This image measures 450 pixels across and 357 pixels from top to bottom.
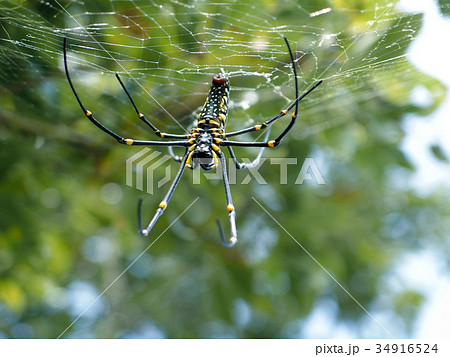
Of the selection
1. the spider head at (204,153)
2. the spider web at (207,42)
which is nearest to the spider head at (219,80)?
the spider web at (207,42)

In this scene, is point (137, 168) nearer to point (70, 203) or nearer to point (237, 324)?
point (70, 203)

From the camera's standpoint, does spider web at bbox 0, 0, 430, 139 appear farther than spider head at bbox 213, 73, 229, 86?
No

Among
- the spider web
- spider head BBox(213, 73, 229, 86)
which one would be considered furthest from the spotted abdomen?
the spider web

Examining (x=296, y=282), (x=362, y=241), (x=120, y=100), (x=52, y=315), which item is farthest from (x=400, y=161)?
(x=52, y=315)

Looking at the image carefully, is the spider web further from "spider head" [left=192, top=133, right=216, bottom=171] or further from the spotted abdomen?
"spider head" [left=192, top=133, right=216, bottom=171]

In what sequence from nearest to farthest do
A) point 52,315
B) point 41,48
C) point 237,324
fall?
point 41,48
point 237,324
point 52,315

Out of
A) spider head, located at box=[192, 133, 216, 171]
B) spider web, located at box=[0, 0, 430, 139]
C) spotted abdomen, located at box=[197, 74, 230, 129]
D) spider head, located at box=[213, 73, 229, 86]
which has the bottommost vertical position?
spider head, located at box=[192, 133, 216, 171]

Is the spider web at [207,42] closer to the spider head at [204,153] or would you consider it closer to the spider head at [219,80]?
the spider head at [219,80]
